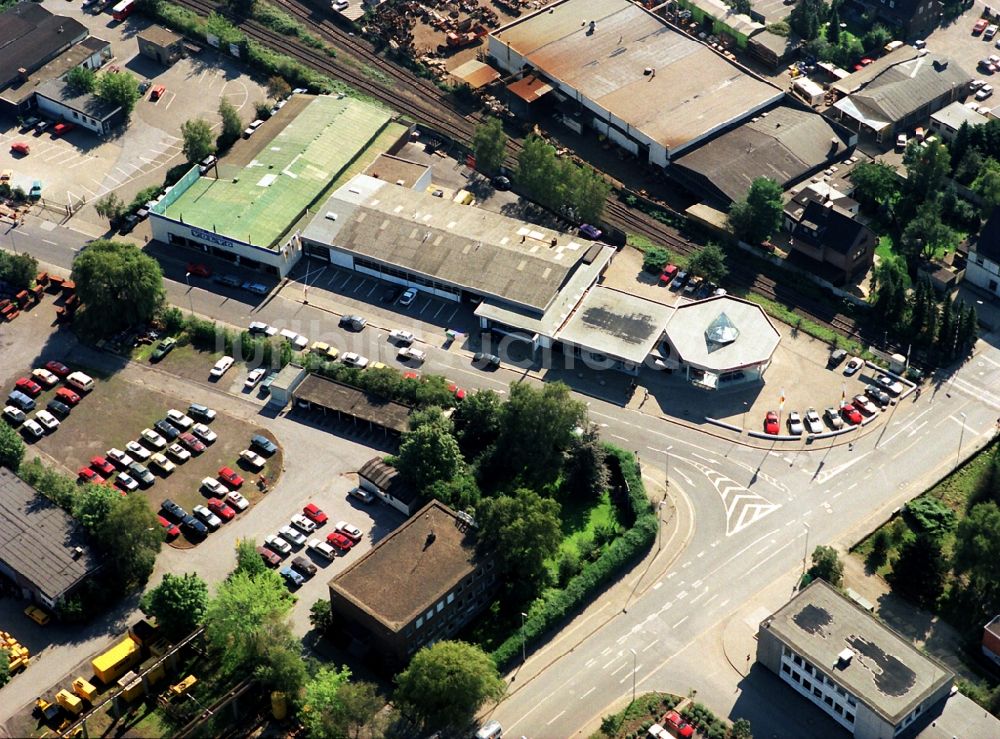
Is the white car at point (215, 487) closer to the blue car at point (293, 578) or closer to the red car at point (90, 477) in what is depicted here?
the red car at point (90, 477)

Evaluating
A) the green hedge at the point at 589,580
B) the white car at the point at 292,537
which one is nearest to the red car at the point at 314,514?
the white car at the point at 292,537

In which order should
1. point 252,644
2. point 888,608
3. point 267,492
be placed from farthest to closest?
point 267,492 → point 888,608 → point 252,644

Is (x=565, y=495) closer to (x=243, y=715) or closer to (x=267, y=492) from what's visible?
(x=267, y=492)

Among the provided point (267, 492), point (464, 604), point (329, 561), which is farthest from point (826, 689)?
point (267, 492)

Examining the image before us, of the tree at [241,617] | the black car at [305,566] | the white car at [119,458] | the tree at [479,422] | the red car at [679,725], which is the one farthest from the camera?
the tree at [479,422]

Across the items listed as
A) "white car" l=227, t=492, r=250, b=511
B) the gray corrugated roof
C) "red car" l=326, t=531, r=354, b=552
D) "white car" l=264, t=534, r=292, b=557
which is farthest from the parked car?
the gray corrugated roof

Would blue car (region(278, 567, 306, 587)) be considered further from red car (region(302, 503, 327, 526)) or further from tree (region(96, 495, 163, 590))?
tree (region(96, 495, 163, 590))
